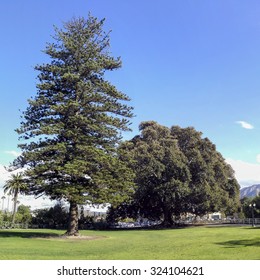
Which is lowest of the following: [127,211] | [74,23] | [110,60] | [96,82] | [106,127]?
[127,211]

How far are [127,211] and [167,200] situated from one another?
890 cm

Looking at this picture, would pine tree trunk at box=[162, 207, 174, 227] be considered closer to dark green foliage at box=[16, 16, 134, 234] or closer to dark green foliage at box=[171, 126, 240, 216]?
dark green foliage at box=[171, 126, 240, 216]

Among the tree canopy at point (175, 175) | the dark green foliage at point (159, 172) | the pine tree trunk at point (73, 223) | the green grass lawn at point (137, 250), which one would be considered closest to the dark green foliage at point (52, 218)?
the tree canopy at point (175, 175)

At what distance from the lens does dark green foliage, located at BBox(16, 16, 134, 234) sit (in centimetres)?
2514

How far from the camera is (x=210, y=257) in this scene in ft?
42.2

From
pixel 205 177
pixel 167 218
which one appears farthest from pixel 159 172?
pixel 167 218

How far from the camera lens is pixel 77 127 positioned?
2695 centimetres

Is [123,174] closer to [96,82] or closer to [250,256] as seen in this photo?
[96,82]

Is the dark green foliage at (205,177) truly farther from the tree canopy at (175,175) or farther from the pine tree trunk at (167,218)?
the pine tree trunk at (167,218)

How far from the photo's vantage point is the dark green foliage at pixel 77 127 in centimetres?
2514

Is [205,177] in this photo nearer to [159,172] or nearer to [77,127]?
[159,172]

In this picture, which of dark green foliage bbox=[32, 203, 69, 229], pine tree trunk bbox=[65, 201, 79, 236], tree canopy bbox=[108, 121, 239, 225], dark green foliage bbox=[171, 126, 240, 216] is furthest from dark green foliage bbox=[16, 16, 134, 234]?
dark green foliage bbox=[32, 203, 69, 229]

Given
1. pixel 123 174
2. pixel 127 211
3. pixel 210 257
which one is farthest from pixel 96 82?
pixel 127 211
